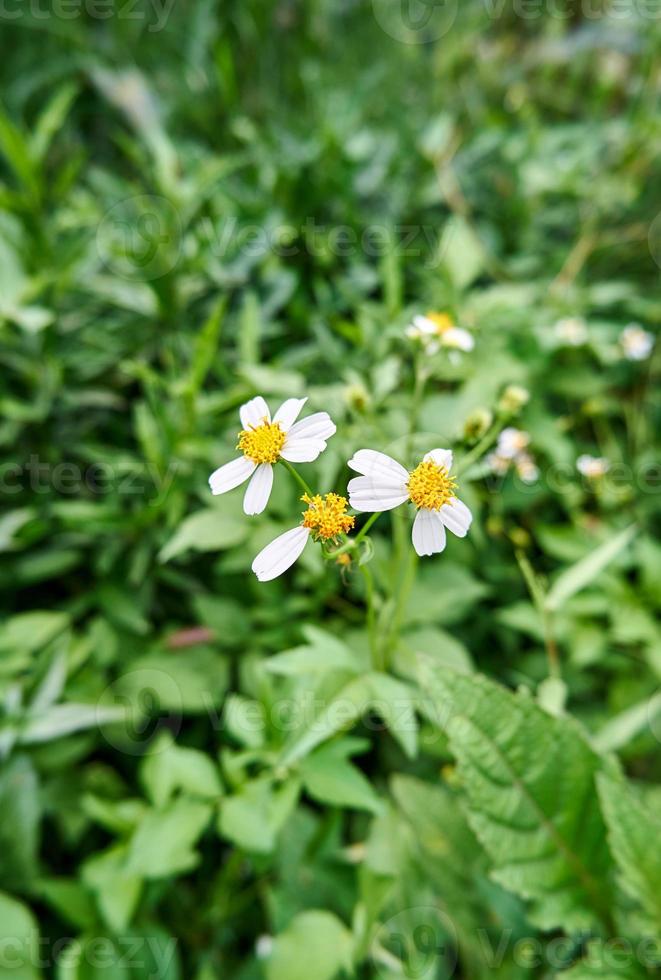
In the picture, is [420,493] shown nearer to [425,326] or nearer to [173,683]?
[425,326]

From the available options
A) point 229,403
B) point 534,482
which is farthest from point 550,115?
point 229,403

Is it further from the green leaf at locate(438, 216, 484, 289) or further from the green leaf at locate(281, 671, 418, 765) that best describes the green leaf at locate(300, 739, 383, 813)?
the green leaf at locate(438, 216, 484, 289)

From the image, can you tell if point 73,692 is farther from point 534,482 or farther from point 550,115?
point 550,115

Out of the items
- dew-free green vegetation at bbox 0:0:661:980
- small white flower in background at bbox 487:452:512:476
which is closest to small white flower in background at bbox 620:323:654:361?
dew-free green vegetation at bbox 0:0:661:980

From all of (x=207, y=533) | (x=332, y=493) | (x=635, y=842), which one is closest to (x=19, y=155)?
(x=207, y=533)

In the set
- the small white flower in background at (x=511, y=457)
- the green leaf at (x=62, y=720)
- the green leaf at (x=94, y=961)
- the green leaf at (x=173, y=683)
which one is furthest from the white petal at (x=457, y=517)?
the green leaf at (x=94, y=961)

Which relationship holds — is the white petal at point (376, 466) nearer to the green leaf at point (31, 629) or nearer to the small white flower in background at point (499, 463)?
the small white flower in background at point (499, 463)

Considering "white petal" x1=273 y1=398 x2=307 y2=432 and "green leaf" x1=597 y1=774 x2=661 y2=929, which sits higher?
"white petal" x1=273 y1=398 x2=307 y2=432
